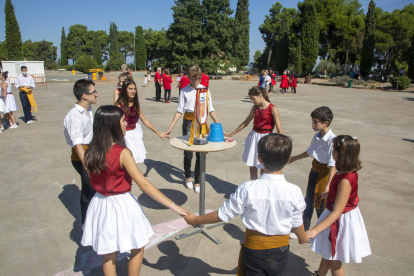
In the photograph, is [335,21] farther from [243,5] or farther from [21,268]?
[21,268]

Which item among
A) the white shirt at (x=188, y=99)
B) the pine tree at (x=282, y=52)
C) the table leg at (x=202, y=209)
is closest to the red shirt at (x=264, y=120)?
the table leg at (x=202, y=209)

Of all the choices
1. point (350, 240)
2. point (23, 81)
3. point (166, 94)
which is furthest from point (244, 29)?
point (350, 240)

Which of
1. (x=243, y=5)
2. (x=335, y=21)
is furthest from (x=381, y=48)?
(x=243, y=5)

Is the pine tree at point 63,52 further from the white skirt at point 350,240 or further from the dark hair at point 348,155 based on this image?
the white skirt at point 350,240

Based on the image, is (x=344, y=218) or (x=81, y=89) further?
(x=81, y=89)

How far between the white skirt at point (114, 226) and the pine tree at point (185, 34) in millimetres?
38275

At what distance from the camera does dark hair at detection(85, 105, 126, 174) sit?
2234 mm

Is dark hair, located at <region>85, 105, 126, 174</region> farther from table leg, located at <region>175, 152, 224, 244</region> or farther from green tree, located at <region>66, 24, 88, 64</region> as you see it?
green tree, located at <region>66, 24, 88, 64</region>

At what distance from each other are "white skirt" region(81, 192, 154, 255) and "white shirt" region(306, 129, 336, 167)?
218 centimetres

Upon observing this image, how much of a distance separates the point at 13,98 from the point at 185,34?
33.4m

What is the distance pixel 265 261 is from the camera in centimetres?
192

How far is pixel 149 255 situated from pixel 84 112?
6.21 ft

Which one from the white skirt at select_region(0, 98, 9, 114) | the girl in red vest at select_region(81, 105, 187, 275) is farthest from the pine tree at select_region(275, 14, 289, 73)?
the girl in red vest at select_region(81, 105, 187, 275)

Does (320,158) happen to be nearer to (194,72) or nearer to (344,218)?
(344,218)
